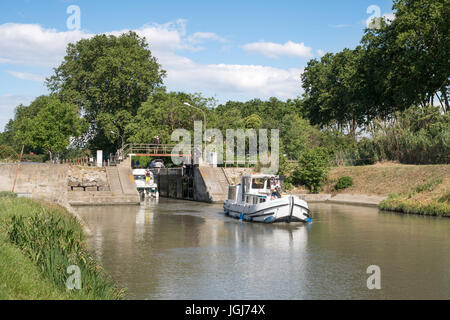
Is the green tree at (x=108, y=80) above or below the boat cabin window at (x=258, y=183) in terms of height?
above

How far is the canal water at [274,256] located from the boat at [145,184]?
2329 centimetres

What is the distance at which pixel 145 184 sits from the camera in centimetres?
6028

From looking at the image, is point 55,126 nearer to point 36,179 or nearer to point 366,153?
point 36,179

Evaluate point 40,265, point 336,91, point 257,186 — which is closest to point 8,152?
point 336,91

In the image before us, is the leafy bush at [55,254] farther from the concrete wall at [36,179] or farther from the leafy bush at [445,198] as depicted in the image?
the concrete wall at [36,179]

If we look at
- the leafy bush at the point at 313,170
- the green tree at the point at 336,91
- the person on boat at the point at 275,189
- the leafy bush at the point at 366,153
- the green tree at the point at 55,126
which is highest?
the green tree at the point at 336,91

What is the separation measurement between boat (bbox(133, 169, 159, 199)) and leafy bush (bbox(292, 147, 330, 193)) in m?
16.4

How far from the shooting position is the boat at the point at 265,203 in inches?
1276

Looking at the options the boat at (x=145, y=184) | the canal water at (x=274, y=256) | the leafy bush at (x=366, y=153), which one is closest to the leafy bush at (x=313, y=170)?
the leafy bush at (x=366, y=153)

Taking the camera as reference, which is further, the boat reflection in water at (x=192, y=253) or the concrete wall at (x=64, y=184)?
the concrete wall at (x=64, y=184)

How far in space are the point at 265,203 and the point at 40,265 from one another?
20.9m

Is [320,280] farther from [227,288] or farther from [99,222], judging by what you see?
[99,222]

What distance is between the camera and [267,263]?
Result: 65.3 ft
